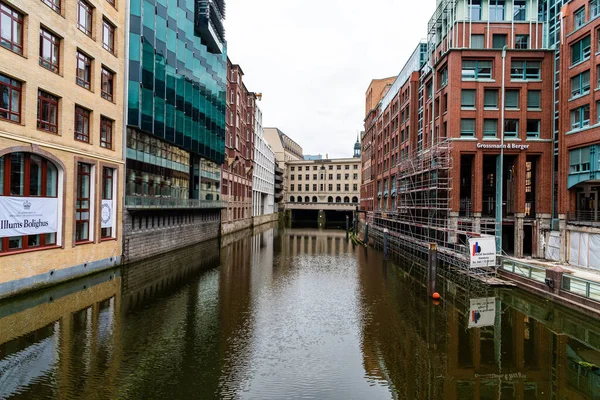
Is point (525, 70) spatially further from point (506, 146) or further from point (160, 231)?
point (160, 231)

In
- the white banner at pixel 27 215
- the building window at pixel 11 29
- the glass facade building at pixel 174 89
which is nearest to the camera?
the white banner at pixel 27 215

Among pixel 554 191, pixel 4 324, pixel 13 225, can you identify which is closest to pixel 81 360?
pixel 4 324

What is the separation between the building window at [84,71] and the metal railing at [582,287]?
31.5 m

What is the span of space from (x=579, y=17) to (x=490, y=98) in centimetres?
866

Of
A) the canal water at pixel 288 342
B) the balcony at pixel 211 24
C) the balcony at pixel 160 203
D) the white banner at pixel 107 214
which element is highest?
the balcony at pixel 211 24

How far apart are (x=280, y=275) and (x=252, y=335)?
14.3 metres

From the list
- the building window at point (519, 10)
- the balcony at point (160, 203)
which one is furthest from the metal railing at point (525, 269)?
the balcony at point (160, 203)

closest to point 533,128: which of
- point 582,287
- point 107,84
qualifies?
point 582,287

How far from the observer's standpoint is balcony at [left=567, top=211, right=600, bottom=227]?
30.4 metres

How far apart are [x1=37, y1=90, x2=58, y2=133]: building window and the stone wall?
10.0 metres

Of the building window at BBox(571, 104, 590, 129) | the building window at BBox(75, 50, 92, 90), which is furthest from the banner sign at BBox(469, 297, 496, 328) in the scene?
the building window at BBox(75, 50, 92, 90)

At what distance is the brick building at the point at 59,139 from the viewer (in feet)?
64.4

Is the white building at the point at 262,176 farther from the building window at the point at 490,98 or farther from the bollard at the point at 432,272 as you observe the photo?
the bollard at the point at 432,272

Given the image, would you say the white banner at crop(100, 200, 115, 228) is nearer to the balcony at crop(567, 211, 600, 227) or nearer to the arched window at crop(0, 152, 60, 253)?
the arched window at crop(0, 152, 60, 253)
